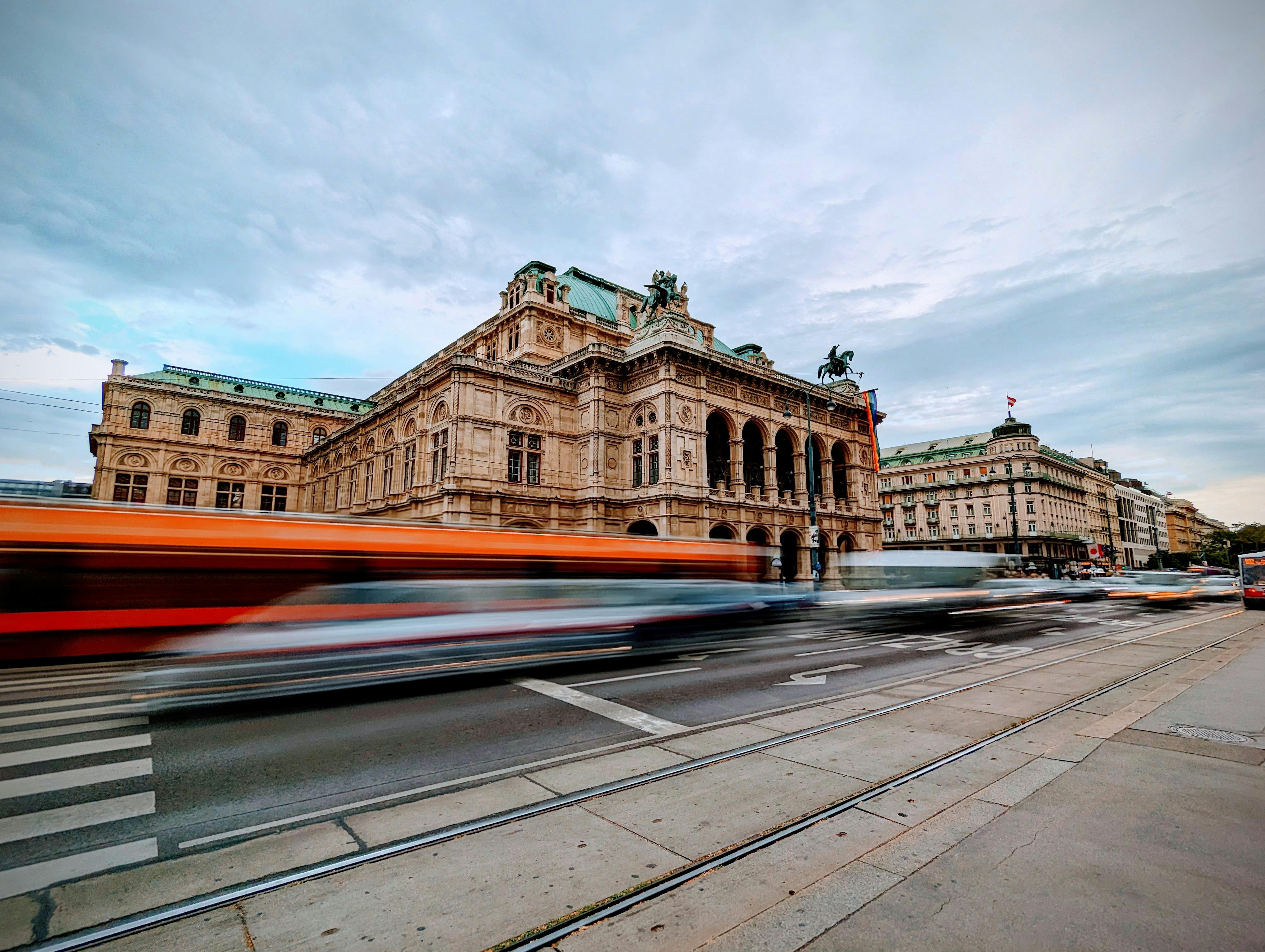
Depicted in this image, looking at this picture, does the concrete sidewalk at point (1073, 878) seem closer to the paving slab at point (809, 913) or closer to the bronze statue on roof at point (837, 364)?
the paving slab at point (809, 913)

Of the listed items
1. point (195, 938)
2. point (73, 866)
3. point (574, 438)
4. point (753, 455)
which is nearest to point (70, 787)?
point (73, 866)

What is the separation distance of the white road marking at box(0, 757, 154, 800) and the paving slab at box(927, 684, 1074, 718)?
9292 mm

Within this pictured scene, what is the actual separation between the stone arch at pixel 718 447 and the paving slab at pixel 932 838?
37.2m

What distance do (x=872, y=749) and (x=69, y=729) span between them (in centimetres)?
932

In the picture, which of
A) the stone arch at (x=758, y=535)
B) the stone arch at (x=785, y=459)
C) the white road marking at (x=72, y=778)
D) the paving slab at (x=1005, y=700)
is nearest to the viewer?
the white road marking at (x=72, y=778)

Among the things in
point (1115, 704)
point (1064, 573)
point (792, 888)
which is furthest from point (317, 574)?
point (1064, 573)

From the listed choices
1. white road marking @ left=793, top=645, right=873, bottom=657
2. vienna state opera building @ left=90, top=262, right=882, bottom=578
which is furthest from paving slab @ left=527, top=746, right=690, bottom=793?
vienna state opera building @ left=90, top=262, right=882, bottom=578

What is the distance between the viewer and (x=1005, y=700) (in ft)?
27.8

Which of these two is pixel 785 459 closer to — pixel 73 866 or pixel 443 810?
pixel 443 810

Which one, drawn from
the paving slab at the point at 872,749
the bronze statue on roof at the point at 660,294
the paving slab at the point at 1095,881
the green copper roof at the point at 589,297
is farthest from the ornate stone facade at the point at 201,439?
the paving slab at the point at 1095,881

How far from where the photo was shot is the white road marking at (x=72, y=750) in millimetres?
6035

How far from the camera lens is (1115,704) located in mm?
8086

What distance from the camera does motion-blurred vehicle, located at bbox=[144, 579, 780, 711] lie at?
8.25m

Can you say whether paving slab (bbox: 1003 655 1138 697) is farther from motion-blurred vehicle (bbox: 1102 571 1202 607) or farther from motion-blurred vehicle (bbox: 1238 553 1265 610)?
motion-blurred vehicle (bbox: 1102 571 1202 607)
